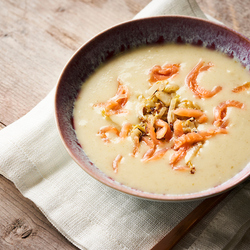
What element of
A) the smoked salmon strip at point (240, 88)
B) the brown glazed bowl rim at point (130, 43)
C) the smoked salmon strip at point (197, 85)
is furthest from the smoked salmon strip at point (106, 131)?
the smoked salmon strip at point (240, 88)

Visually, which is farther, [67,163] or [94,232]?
[67,163]

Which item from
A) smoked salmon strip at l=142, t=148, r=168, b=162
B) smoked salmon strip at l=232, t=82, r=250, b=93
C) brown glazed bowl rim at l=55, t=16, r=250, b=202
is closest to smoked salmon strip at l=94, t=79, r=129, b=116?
brown glazed bowl rim at l=55, t=16, r=250, b=202

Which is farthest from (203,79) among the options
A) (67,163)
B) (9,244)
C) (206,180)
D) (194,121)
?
(9,244)

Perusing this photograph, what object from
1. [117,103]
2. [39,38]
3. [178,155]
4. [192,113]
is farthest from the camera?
[39,38]

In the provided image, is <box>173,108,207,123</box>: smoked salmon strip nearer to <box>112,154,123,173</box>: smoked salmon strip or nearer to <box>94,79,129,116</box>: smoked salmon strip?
Answer: <box>94,79,129,116</box>: smoked salmon strip

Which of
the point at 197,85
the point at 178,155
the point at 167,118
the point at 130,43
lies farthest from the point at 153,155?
the point at 130,43

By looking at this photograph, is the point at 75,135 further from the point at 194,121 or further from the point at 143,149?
the point at 194,121

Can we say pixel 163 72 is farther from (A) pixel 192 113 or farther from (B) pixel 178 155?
(B) pixel 178 155
